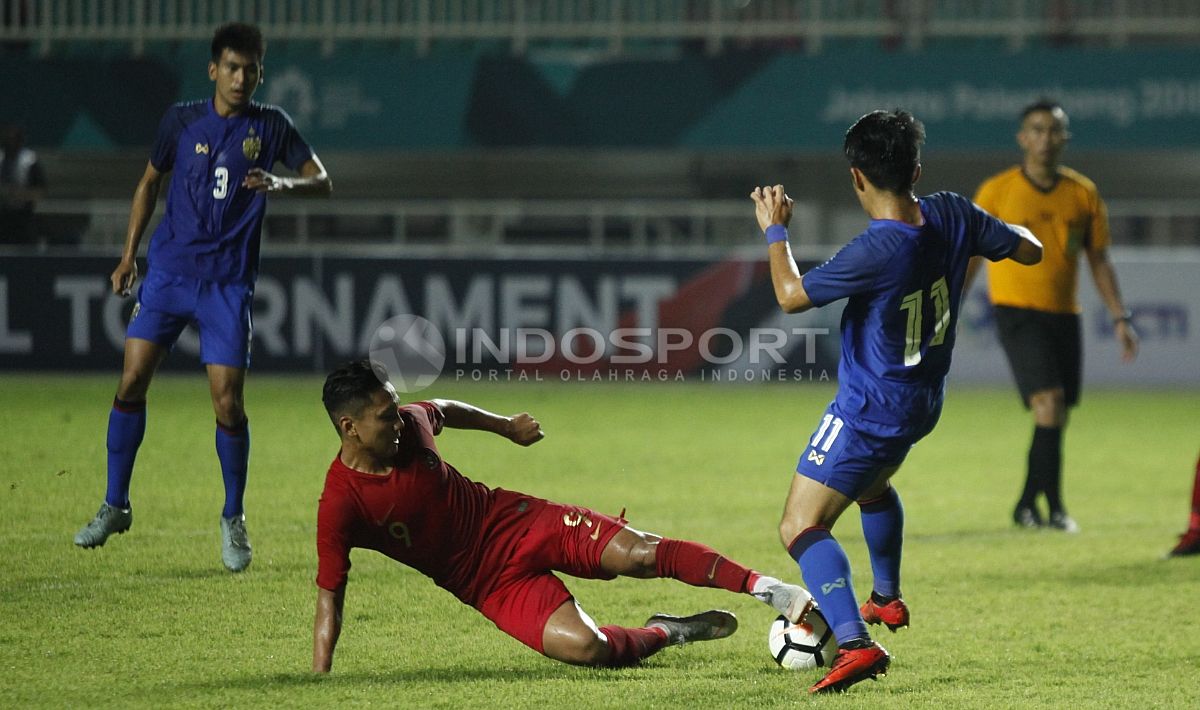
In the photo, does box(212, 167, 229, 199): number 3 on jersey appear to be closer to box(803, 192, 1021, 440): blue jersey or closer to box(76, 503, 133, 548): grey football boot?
box(76, 503, 133, 548): grey football boot

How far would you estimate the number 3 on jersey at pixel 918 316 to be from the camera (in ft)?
14.4

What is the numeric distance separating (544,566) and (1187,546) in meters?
3.46

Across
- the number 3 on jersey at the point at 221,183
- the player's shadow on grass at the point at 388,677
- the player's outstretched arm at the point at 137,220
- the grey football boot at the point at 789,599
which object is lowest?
the player's shadow on grass at the point at 388,677

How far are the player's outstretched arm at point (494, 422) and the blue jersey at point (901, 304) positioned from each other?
3.00 feet

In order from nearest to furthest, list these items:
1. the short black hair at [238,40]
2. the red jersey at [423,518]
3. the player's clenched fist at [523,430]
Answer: the red jersey at [423,518] < the player's clenched fist at [523,430] < the short black hair at [238,40]

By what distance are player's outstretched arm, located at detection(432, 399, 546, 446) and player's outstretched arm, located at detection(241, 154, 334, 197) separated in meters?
1.31

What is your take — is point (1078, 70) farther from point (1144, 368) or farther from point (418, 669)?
point (418, 669)

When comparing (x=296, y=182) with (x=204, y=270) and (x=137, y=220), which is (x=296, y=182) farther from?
(x=137, y=220)

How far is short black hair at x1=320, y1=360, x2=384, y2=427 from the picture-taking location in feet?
14.1

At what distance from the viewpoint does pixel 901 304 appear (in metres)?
4.37

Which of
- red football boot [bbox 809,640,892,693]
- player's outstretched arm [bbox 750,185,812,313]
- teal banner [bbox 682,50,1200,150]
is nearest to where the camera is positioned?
red football boot [bbox 809,640,892,693]

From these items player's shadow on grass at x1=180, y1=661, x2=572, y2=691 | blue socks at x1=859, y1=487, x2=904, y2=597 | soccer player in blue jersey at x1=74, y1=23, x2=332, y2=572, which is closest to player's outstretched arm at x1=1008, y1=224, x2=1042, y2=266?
blue socks at x1=859, y1=487, x2=904, y2=597

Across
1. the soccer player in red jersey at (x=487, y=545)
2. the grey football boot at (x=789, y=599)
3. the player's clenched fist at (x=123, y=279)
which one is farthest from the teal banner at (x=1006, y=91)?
the grey football boot at (x=789, y=599)

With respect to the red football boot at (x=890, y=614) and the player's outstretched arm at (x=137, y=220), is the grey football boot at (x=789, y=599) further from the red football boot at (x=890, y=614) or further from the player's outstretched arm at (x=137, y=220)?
the player's outstretched arm at (x=137, y=220)
